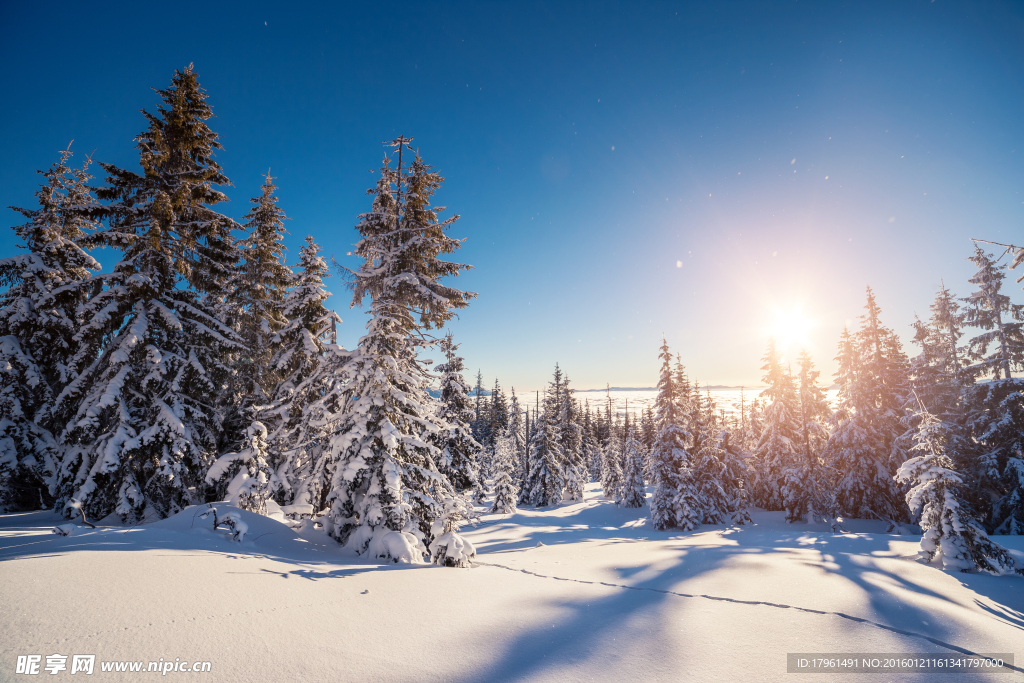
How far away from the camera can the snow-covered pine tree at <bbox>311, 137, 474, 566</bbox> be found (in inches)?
380

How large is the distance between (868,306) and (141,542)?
118 feet

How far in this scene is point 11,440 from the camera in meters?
13.7

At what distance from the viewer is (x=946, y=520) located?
11547 millimetres

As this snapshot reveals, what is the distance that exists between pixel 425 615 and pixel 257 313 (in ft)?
52.4

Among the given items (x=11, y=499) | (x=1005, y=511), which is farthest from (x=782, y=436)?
(x=11, y=499)

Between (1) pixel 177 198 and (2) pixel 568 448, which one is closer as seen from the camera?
(1) pixel 177 198

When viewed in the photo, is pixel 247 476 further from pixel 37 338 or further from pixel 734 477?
pixel 734 477

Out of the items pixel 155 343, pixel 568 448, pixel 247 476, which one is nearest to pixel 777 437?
pixel 568 448

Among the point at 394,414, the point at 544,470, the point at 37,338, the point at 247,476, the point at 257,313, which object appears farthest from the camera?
the point at 544,470

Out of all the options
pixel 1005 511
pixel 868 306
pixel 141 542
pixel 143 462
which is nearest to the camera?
pixel 141 542

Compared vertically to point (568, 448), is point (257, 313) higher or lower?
higher

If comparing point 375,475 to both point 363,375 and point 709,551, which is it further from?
point 709,551

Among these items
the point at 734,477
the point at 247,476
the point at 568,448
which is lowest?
the point at 734,477

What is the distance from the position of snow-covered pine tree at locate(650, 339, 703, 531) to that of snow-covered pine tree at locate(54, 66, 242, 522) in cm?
2445
